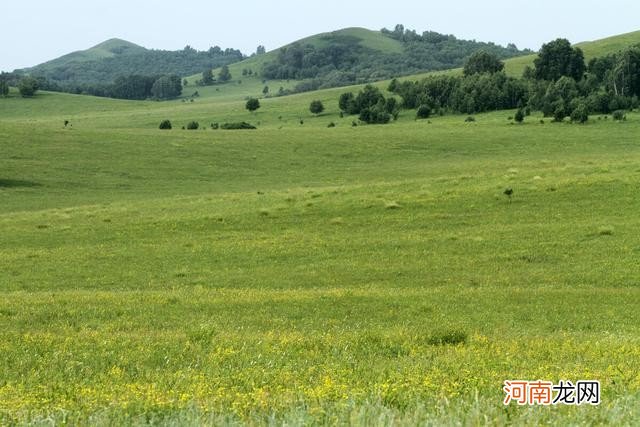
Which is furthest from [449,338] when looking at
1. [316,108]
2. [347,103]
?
[316,108]

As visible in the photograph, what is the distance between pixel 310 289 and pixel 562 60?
116 meters

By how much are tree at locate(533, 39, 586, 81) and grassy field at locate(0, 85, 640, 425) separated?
5612cm

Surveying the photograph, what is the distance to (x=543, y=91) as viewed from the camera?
116m

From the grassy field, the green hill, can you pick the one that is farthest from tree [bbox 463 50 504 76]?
the grassy field

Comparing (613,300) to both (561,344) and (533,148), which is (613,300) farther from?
(533,148)

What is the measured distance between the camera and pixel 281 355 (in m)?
11.6

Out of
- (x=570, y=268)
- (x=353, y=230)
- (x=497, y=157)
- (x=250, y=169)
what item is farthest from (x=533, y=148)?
(x=570, y=268)

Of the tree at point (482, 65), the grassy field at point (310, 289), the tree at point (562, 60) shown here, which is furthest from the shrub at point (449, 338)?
the tree at point (482, 65)

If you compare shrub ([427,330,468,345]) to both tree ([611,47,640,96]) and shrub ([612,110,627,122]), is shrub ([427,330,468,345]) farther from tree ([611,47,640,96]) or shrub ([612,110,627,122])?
tree ([611,47,640,96])

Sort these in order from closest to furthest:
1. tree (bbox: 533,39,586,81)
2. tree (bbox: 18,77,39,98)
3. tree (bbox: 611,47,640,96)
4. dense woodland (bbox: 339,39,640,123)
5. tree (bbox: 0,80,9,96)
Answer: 1. dense woodland (bbox: 339,39,640,123)
2. tree (bbox: 611,47,640,96)
3. tree (bbox: 533,39,586,81)
4. tree (bbox: 0,80,9,96)
5. tree (bbox: 18,77,39,98)

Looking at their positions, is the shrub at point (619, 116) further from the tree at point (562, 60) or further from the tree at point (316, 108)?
the tree at point (316, 108)

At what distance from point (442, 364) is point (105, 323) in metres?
10.9

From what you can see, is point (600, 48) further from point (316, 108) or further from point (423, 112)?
point (316, 108)

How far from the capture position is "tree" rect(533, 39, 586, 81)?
12912 cm
